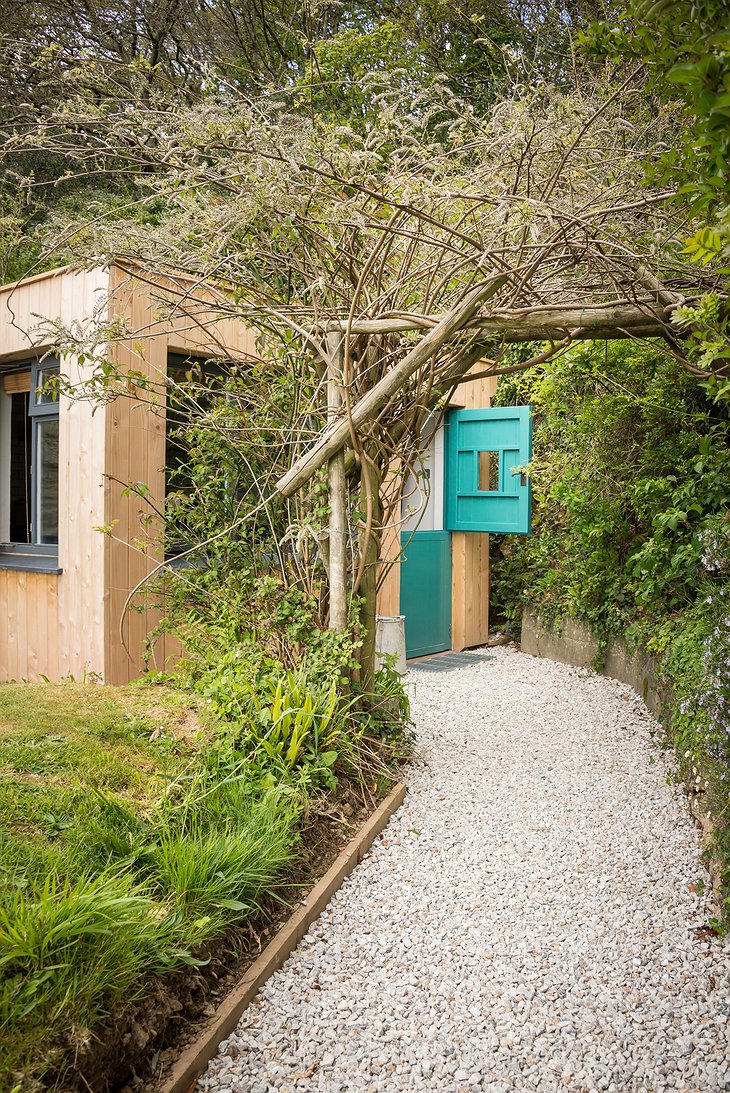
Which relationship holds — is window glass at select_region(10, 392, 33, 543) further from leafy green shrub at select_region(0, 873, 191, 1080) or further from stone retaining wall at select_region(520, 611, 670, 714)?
leafy green shrub at select_region(0, 873, 191, 1080)

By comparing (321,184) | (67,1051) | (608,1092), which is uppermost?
(321,184)

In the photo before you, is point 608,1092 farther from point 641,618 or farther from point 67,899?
point 641,618

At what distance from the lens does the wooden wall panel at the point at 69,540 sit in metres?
5.07

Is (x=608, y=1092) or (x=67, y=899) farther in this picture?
(x=608, y=1092)

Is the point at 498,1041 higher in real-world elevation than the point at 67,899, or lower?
lower

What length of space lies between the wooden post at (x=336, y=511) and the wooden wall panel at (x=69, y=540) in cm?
182

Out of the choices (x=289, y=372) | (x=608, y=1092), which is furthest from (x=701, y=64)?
(x=289, y=372)

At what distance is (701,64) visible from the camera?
125cm

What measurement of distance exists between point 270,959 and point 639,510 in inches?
165

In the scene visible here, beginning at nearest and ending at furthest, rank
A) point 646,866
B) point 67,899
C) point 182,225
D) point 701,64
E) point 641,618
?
point 701,64 < point 67,899 < point 646,866 < point 182,225 < point 641,618

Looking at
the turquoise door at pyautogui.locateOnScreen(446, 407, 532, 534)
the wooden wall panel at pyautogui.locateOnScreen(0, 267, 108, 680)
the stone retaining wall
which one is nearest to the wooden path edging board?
the stone retaining wall

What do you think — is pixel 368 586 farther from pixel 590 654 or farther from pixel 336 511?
pixel 590 654

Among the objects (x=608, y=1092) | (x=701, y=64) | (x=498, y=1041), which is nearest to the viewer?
(x=701, y=64)

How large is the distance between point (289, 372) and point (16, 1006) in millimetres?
3177
